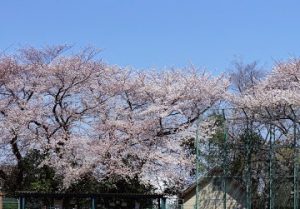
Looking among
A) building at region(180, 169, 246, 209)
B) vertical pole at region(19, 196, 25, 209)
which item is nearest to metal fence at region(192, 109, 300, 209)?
building at region(180, 169, 246, 209)

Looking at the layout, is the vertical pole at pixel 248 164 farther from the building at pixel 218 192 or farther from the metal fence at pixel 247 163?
the building at pixel 218 192

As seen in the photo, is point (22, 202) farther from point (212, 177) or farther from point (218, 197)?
point (218, 197)

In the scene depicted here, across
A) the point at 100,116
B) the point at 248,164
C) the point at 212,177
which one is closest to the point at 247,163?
the point at 248,164

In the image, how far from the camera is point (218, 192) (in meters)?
28.1

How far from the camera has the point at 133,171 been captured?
3067 cm

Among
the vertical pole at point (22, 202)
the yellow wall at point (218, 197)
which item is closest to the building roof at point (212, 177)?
the yellow wall at point (218, 197)

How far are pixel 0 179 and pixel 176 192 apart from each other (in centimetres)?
830

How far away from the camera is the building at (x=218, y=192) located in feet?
92.0

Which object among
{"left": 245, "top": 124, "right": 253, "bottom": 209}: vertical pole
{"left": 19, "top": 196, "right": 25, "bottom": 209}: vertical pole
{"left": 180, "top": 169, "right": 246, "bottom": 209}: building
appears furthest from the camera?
{"left": 180, "top": 169, "right": 246, "bottom": 209}: building

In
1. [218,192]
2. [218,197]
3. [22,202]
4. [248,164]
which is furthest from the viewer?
[218,192]

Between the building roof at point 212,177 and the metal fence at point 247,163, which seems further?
the building roof at point 212,177

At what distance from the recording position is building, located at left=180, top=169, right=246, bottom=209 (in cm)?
2805

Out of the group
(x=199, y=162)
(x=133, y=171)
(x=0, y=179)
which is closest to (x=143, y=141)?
(x=133, y=171)

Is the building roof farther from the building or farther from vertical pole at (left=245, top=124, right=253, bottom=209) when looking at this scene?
vertical pole at (left=245, top=124, right=253, bottom=209)
